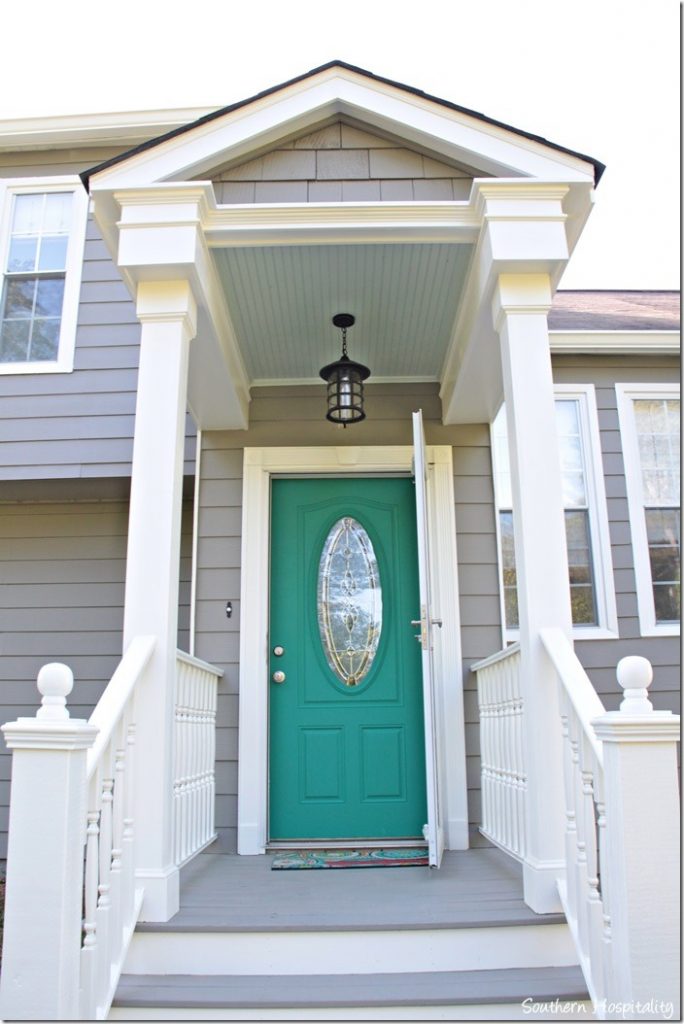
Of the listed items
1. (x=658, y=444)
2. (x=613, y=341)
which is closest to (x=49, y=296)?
(x=613, y=341)

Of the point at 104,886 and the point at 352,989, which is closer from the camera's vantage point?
the point at 104,886

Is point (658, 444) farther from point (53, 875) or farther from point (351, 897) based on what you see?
point (53, 875)

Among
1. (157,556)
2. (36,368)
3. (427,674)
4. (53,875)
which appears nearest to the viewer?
(53,875)

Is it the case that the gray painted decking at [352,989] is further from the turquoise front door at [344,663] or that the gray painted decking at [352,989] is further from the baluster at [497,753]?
the turquoise front door at [344,663]

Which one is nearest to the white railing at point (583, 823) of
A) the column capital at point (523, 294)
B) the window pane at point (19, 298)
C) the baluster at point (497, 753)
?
the baluster at point (497, 753)

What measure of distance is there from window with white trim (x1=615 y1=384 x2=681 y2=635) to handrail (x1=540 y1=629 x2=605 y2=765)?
232 cm

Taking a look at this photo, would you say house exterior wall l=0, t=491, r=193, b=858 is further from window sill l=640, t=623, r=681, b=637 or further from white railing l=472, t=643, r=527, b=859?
window sill l=640, t=623, r=681, b=637

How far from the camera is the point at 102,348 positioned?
4949mm

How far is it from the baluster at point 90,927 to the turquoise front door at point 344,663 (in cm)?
203

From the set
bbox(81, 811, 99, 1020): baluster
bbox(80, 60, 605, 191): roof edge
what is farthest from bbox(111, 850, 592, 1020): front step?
bbox(80, 60, 605, 191): roof edge

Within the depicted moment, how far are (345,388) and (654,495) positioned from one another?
2279mm

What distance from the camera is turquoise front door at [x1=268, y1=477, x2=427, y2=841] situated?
4.11 metres

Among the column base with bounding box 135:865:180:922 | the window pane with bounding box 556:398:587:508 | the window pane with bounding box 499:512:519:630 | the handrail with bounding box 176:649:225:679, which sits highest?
the window pane with bounding box 556:398:587:508

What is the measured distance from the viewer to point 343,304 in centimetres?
376
